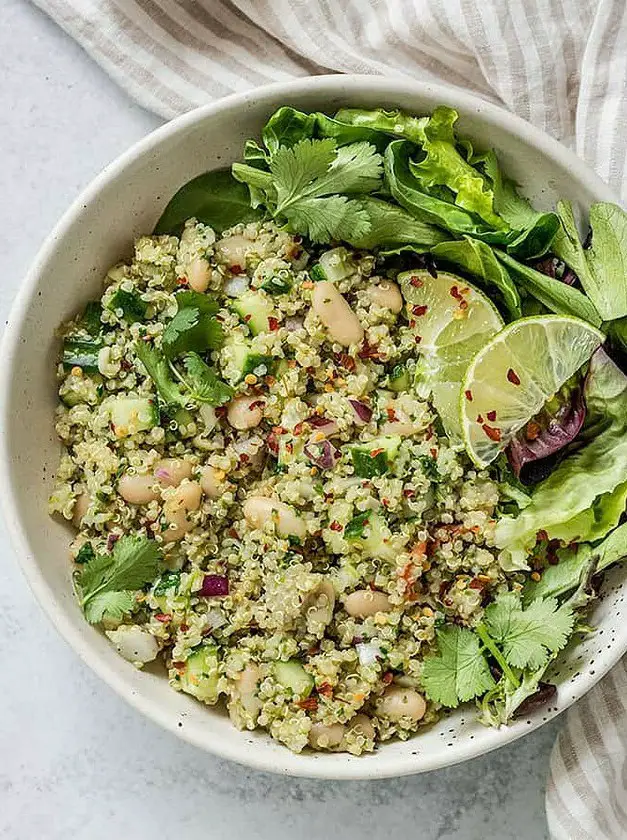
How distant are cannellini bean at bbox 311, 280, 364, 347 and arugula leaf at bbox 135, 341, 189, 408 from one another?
1.04 feet

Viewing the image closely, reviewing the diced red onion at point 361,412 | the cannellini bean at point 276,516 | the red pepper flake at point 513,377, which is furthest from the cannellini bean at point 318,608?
the red pepper flake at point 513,377

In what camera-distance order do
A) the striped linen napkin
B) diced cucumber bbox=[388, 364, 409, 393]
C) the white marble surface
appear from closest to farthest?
diced cucumber bbox=[388, 364, 409, 393]
the striped linen napkin
the white marble surface

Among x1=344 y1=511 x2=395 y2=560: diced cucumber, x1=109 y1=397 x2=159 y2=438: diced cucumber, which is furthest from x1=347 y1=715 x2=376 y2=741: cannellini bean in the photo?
x1=109 y1=397 x2=159 y2=438: diced cucumber

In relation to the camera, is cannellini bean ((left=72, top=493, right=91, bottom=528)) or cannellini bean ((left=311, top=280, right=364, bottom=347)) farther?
cannellini bean ((left=72, top=493, right=91, bottom=528))

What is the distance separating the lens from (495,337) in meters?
2.22

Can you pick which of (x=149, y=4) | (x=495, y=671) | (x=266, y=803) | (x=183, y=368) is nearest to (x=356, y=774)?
(x=495, y=671)

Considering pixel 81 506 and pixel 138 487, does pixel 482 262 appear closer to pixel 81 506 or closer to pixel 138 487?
pixel 138 487

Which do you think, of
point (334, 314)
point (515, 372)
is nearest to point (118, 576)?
point (334, 314)

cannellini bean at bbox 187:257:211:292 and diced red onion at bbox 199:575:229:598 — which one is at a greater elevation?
cannellini bean at bbox 187:257:211:292

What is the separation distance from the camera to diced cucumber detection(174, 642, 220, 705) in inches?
90.9

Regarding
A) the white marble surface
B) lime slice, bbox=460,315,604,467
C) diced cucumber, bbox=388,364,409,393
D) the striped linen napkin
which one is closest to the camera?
lime slice, bbox=460,315,604,467

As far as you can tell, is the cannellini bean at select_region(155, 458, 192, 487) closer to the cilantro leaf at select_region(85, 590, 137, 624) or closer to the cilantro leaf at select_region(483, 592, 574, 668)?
the cilantro leaf at select_region(85, 590, 137, 624)

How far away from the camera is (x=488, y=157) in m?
2.32

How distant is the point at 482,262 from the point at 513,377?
239 mm
